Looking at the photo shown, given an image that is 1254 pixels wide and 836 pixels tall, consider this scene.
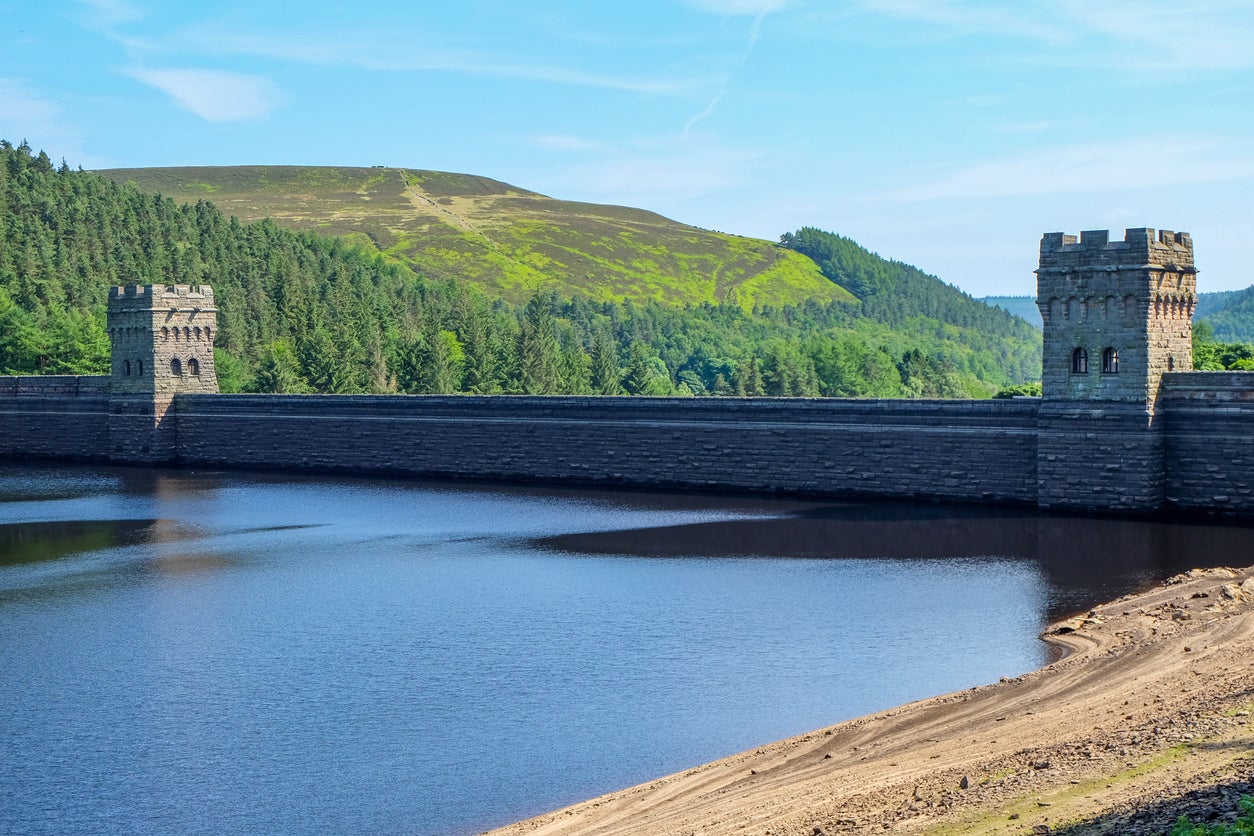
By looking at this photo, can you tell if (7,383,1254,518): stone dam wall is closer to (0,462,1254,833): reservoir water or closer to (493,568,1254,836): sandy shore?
(0,462,1254,833): reservoir water

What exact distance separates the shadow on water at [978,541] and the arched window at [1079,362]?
3.96 metres

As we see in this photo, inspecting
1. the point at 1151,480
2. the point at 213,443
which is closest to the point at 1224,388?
the point at 1151,480

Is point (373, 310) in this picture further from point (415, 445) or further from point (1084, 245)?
point (1084, 245)

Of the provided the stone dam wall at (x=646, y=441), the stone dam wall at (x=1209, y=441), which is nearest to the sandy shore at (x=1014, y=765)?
the stone dam wall at (x=1209, y=441)

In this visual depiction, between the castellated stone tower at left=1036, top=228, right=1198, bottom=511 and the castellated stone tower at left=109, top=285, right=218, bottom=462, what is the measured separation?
3686cm

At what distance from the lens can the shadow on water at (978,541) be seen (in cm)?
3047

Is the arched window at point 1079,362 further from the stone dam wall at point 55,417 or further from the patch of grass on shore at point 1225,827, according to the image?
the stone dam wall at point 55,417

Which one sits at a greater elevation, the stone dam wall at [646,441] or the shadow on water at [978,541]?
the stone dam wall at [646,441]

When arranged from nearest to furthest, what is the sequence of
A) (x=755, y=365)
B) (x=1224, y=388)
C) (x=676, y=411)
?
(x=1224, y=388) → (x=676, y=411) → (x=755, y=365)

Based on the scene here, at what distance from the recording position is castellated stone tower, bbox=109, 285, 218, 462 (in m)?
60.1

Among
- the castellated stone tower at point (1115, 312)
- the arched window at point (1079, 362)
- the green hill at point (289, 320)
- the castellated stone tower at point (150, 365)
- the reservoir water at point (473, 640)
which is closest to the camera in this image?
the reservoir water at point (473, 640)

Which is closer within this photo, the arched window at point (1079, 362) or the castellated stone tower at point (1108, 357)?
the castellated stone tower at point (1108, 357)

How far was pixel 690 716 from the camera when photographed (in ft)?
66.8

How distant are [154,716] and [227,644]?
4.86 meters
